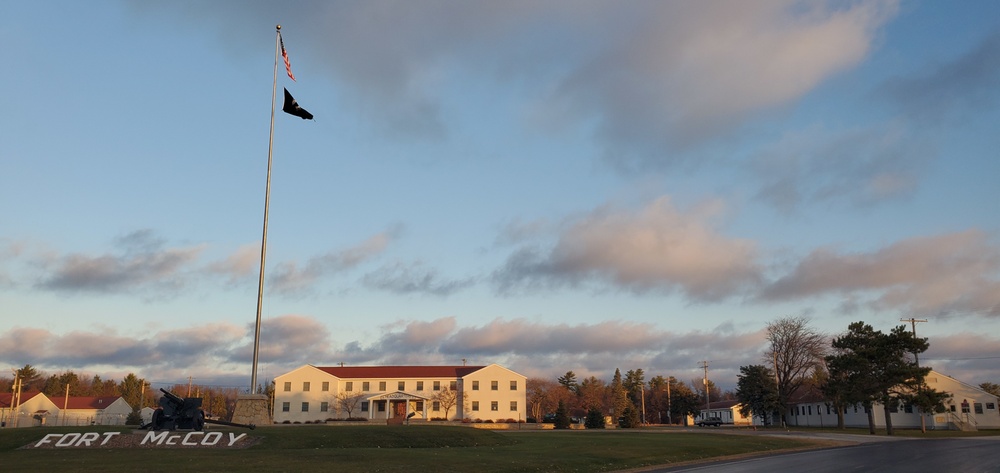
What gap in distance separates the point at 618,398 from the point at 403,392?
148 ft

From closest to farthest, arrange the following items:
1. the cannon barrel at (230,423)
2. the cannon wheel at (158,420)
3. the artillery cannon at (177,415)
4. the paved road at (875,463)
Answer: the paved road at (875,463), the cannon wheel at (158,420), the artillery cannon at (177,415), the cannon barrel at (230,423)

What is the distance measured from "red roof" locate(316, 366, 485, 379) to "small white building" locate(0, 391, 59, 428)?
4265 cm

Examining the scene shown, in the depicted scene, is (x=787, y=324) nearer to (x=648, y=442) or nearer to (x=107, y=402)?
(x=648, y=442)

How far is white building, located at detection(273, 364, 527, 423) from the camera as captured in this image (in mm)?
94438

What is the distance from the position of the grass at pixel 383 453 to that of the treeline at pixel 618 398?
57456 millimetres

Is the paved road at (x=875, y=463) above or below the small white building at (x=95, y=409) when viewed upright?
below

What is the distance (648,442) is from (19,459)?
107 feet

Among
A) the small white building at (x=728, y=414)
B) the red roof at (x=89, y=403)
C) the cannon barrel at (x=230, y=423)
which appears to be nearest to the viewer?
the cannon barrel at (x=230, y=423)

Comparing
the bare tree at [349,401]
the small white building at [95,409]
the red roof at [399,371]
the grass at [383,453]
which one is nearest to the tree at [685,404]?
the red roof at [399,371]

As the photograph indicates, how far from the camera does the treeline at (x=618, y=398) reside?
4382 inches

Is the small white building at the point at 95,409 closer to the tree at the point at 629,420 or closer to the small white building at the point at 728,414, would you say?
the tree at the point at 629,420

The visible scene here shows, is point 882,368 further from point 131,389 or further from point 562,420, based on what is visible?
point 131,389

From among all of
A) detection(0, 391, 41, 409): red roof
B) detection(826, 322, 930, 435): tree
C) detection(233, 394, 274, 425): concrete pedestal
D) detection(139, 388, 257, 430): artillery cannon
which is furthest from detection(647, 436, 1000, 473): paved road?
detection(0, 391, 41, 409): red roof

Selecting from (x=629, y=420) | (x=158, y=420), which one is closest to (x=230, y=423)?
(x=158, y=420)
